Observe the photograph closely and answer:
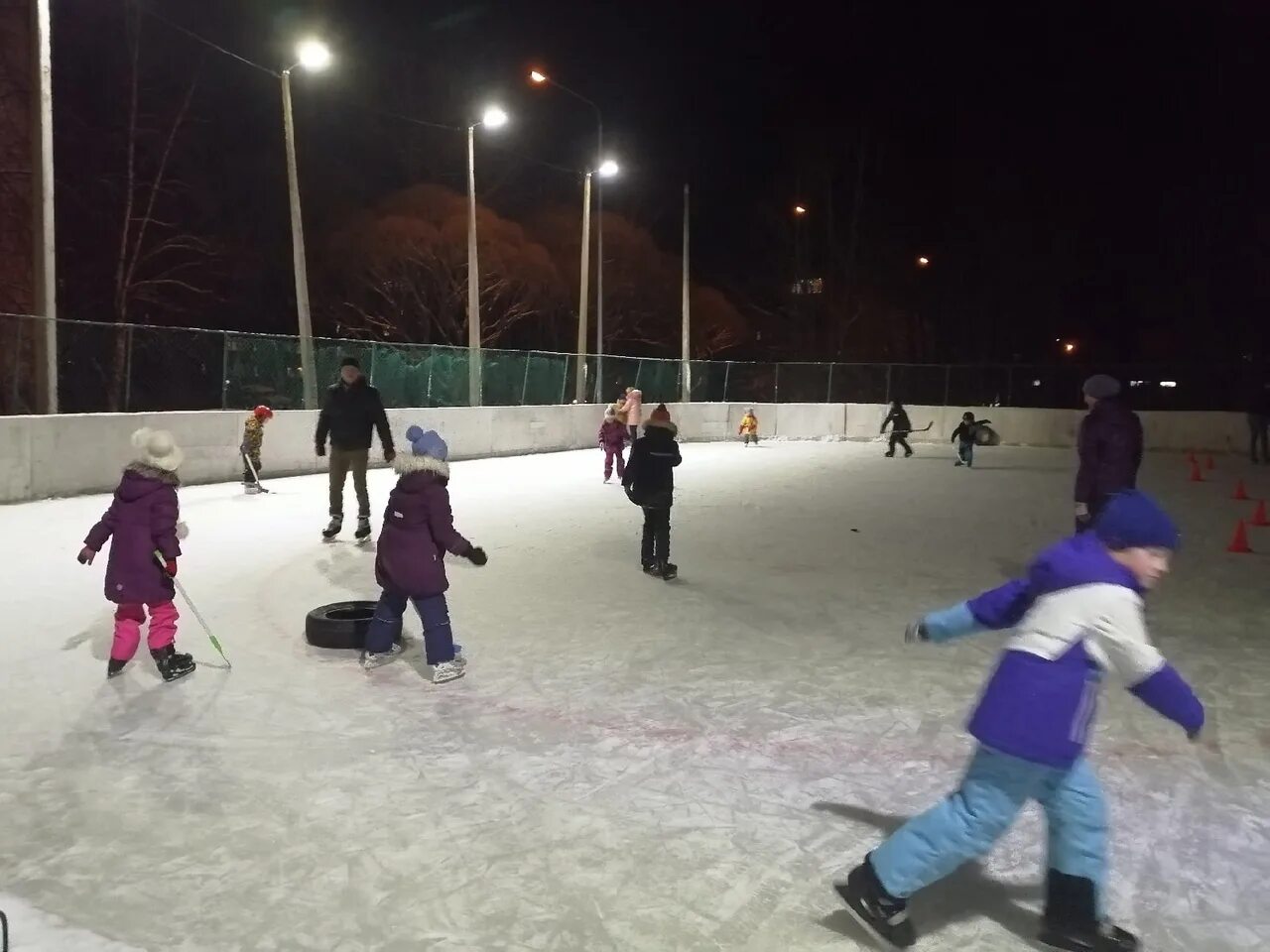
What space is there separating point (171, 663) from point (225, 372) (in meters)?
11.7

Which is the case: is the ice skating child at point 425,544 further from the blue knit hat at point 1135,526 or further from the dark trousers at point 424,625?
the blue knit hat at point 1135,526

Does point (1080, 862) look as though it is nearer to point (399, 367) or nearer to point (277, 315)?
point (399, 367)

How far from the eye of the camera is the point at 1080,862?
312 centimetres

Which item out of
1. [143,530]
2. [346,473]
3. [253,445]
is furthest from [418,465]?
[253,445]

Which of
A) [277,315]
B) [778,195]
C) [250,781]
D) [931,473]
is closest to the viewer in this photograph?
[250,781]

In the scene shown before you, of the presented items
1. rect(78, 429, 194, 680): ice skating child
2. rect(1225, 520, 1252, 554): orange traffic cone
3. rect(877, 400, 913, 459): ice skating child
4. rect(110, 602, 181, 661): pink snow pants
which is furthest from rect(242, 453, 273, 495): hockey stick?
rect(877, 400, 913, 459): ice skating child

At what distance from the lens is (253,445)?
14.4m

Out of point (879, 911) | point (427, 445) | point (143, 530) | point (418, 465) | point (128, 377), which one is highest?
point (128, 377)

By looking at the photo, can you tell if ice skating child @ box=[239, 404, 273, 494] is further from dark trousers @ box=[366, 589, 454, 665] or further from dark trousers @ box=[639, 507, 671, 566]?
dark trousers @ box=[366, 589, 454, 665]

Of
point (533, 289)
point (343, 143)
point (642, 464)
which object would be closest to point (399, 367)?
point (642, 464)

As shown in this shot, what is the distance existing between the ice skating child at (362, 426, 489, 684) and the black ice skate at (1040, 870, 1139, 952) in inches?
129

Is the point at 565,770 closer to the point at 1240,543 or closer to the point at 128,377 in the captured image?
the point at 1240,543

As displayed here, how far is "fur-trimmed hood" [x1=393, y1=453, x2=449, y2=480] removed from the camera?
5.65 m

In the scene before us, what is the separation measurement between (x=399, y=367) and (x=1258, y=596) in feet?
50.9
